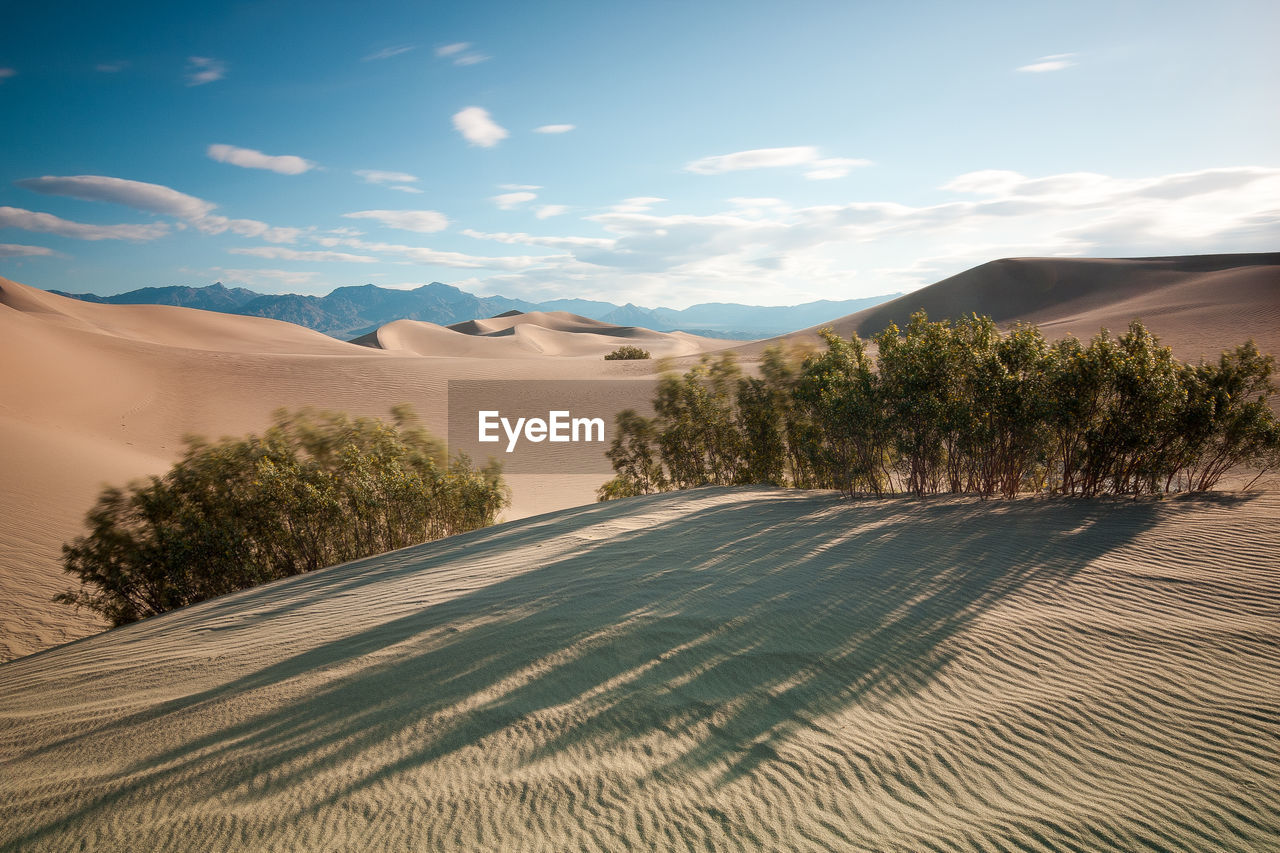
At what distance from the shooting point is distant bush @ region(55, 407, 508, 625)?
866 centimetres

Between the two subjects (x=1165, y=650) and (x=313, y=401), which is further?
(x=313, y=401)

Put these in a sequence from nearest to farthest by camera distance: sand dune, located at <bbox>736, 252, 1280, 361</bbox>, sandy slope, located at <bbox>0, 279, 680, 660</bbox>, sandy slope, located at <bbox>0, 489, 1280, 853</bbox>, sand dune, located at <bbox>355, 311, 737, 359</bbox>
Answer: sandy slope, located at <bbox>0, 489, 1280, 853</bbox>, sandy slope, located at <bbox>0, 279, 680, 660</bbox>, sand dune, located at <bbox>736, 252, 1280, 361</bbox>, sand dune, located at <bbox>355, 311, 737, 359</bbox>

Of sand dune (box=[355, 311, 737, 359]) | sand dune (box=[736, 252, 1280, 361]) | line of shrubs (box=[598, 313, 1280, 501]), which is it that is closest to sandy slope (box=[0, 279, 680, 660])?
line of shrubs (box=[598, 313, 1280, 501])

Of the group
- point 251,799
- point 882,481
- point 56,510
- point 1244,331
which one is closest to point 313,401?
point 56,510

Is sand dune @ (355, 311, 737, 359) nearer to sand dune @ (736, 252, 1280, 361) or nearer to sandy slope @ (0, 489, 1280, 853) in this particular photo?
sand dune @ (736, 252, 1280, 361)

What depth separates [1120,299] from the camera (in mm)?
55281

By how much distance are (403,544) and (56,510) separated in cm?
758

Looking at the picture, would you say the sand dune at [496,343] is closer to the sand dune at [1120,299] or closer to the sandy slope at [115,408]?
the sand dune at [1120,299]

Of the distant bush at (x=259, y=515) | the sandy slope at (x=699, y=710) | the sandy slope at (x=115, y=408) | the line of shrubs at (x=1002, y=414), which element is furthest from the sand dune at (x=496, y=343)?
the sandy slope at (x=699, y=710)

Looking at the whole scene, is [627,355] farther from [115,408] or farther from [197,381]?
[115,408]

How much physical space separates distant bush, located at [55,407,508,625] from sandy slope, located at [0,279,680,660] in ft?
3.36

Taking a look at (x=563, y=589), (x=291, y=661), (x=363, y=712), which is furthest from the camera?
(x=563, y=589)

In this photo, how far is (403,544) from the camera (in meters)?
10.4

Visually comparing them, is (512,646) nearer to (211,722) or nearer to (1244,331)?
(211,722)
